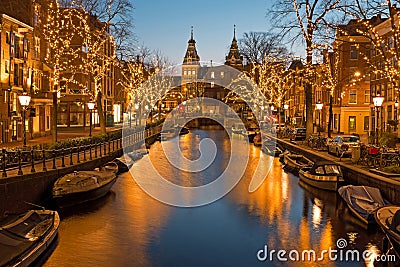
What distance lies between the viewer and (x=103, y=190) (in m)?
24.9

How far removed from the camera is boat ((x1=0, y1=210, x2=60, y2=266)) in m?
13.5

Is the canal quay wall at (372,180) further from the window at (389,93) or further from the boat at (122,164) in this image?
the window at (389,93)

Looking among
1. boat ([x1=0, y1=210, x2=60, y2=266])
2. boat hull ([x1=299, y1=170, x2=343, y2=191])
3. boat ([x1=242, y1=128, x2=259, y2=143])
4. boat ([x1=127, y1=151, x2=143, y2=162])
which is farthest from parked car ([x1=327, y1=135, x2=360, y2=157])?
boat ([x1=242, y1=128, x2=259, y2=143])

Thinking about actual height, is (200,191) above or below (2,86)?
below

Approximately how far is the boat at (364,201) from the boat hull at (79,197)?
11835 millimetres

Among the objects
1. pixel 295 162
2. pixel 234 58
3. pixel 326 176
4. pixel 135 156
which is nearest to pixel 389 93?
pixel 295 162

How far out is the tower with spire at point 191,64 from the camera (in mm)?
168925

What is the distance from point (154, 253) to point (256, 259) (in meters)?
3.36

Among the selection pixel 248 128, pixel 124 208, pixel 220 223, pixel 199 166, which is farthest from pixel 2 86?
pixel 248 128

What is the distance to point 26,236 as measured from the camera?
1494 cm

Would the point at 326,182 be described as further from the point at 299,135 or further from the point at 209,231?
the point at 299,135

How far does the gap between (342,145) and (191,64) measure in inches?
5517

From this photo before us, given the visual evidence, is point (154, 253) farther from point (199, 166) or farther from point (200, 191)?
point (199, 166)

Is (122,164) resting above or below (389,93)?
below
